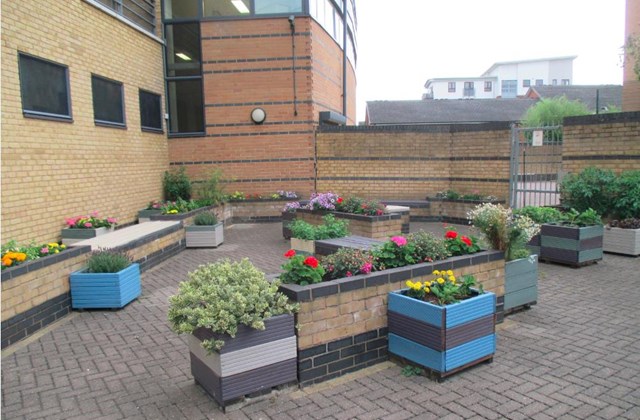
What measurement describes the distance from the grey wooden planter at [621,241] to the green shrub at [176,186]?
10159 mm

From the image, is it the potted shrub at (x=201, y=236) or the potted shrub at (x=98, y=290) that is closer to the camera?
the potted shrub at (x=98, y=290)

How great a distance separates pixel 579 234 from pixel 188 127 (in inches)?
421

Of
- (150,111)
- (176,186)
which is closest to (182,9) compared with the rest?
(150,111)

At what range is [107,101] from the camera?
33.3ft

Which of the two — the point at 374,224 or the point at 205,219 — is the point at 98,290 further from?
the point at 374,224

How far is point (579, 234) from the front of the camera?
7711 millimetres

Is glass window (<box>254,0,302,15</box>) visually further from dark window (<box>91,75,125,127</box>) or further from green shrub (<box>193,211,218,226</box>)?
green shrub (<box>193,211,218,226</box>)

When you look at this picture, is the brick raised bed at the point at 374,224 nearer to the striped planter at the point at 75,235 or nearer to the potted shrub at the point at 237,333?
the striped planter at the point at 75,235

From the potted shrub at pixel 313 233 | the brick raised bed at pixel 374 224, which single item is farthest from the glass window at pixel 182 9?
the potted shrub at pixel 313 233

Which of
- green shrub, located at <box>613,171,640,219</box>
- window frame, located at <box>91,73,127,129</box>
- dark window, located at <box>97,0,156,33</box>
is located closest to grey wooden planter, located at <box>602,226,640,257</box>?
green shrub, located at <box>613,171,640,219</box>

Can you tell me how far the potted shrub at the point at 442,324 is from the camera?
3.88 metres

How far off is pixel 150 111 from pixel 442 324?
11.0 m

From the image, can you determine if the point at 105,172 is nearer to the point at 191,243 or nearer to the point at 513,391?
the point at 191,243

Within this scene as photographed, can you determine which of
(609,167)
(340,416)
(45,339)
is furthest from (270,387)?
(609,167)
